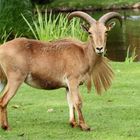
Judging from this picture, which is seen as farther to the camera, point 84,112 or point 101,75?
point 84,112

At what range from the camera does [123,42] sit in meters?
31.9

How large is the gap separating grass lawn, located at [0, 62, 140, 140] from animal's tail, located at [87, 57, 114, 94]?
1.86 ft

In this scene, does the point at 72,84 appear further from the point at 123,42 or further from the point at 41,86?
the point at 123,42

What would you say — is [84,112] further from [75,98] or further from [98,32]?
[98,32]

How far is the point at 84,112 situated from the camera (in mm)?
10352

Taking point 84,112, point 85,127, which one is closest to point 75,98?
point 85,127

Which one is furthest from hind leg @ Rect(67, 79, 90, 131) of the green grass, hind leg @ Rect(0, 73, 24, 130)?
the green grass

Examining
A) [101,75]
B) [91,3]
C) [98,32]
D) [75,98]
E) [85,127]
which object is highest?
[98,32]

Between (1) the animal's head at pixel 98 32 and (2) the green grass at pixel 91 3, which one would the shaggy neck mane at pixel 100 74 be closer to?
(1) the animal's head at pixel 98 32

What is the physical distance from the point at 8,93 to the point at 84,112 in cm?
191

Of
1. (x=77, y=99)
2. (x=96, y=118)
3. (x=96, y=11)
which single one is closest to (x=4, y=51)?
(x=77, y=99)

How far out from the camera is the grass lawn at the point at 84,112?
28.7 feet

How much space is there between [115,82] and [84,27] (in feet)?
15.3

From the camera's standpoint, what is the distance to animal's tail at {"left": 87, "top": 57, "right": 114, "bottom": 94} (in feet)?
31.1
